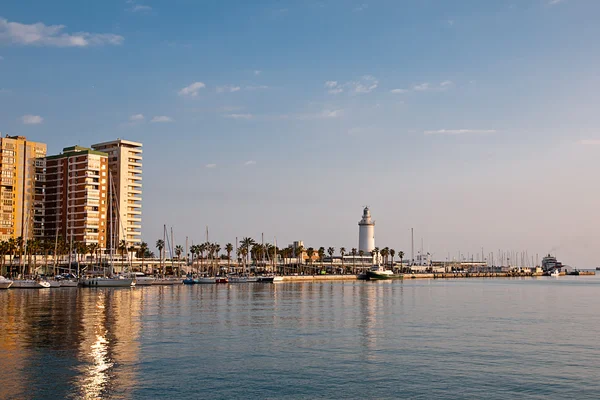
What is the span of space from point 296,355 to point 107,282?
106887mm

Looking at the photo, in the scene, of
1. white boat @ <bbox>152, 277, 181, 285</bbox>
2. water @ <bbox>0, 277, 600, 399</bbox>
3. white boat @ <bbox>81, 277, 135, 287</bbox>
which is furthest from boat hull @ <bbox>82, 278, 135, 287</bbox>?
water @ <bbox>0, 277, 600, 399</bbox>

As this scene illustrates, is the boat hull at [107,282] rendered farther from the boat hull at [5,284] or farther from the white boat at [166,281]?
the white boat at [166,281]

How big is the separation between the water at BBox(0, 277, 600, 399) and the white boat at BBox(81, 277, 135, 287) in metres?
67.8

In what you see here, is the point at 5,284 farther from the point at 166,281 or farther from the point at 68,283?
the point at 166,281

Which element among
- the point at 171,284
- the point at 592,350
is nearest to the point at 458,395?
the point at 592,350

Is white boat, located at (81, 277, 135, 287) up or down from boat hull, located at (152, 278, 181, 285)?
up

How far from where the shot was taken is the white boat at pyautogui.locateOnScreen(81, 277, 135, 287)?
138 meters

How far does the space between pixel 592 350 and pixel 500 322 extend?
19022mm

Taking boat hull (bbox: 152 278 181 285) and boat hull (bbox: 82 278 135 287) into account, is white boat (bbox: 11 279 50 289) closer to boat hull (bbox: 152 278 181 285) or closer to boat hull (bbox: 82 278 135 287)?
boat hull (bbox: 82 278 135 287)

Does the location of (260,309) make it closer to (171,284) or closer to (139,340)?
(139,340)

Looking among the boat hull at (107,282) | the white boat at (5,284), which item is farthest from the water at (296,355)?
the boat hull at (107,282)

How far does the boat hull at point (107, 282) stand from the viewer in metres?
138

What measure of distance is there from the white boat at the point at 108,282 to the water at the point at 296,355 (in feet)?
222

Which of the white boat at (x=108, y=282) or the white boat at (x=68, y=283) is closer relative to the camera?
the white boat at (x=108, y=282)
